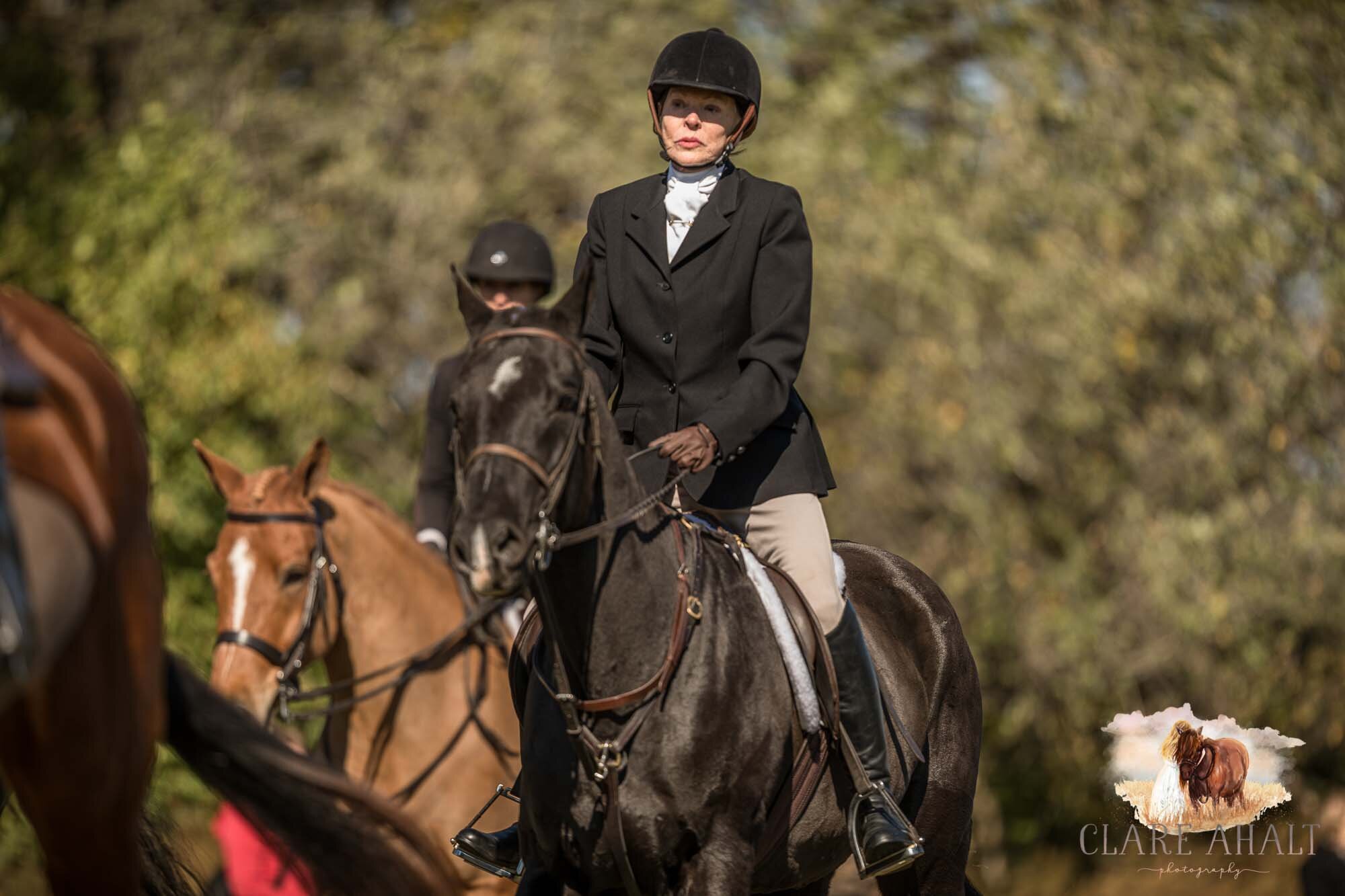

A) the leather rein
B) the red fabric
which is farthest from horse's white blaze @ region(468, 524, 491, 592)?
the red fabric

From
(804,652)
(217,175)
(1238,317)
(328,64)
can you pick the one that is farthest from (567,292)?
(328,64)

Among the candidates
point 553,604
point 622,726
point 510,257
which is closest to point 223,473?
point 510,257

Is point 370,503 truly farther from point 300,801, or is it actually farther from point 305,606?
point 300,801

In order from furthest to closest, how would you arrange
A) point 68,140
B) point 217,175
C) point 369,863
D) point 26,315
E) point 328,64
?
point 328,64 < point 68,140 < point 217,175 < point 369,863 < point 26,315

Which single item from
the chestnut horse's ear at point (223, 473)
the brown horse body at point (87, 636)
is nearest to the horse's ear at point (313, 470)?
the chestnut horse's ear at point (223, 473)

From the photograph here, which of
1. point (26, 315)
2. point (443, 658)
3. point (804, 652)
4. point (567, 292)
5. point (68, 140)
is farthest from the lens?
point (68, 140)

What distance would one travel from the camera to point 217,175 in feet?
45.1

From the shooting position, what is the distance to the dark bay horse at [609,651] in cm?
422

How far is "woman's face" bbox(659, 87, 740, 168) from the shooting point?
5.27 metres

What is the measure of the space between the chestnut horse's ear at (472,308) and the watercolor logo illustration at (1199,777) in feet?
11.2

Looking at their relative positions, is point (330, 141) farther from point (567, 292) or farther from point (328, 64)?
point (567, 292)

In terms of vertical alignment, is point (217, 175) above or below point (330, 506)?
above

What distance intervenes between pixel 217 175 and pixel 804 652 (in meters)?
10.1

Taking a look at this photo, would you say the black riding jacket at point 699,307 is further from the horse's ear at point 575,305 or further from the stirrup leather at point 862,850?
the stirrup leather at point 862,850
